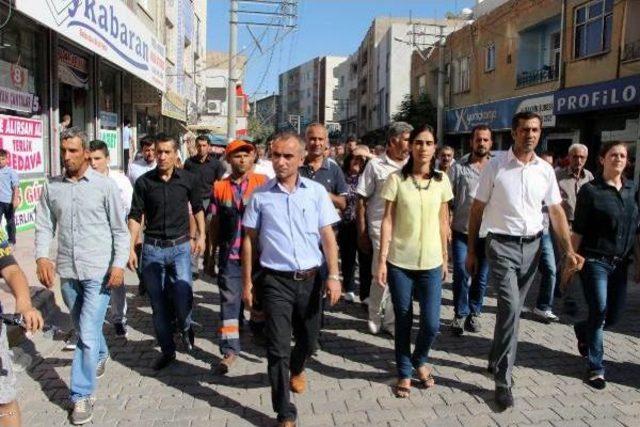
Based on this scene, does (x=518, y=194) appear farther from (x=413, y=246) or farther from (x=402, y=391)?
(x=402, y=391)

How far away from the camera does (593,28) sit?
52.7 feet

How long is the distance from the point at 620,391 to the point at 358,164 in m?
3.63

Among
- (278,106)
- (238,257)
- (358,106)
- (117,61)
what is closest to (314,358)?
(238,257)

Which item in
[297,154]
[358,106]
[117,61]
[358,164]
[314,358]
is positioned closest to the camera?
[297,154]

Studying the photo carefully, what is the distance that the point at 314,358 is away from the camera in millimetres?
4883

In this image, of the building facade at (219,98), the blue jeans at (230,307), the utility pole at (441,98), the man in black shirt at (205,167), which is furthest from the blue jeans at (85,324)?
the building facade at (219,98)

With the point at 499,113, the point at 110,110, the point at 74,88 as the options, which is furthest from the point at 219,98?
the point at 74,88

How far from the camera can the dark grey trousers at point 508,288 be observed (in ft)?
13.1

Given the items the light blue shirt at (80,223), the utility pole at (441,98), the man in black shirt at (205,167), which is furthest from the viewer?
the utility pole at (441,98)

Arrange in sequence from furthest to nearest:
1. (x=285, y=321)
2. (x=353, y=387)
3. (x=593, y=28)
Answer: (x=593, y=28) < (x=353, y=387) < (x=285, y=321)

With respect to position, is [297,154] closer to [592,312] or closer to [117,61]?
[592,312]

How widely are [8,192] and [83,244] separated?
560cm

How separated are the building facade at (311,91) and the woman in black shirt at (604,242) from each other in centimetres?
6269

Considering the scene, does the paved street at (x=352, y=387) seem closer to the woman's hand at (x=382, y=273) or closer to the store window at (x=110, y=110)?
the woman's hand at (x=382, y=273)
